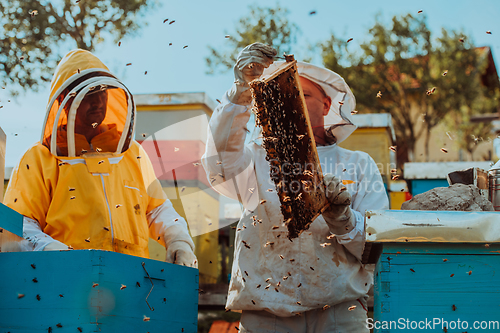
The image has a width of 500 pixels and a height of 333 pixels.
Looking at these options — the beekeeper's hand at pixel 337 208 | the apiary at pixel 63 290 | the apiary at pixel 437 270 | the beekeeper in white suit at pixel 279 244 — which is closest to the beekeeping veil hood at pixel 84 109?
the beekeeper in white suit at pixel 279 244

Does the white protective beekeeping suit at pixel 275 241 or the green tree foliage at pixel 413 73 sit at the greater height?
the green tree foliage at pixel 413 73

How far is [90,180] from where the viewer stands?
2.63 meters

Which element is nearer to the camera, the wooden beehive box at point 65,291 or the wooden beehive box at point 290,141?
the wooden beehive box at point 65,291

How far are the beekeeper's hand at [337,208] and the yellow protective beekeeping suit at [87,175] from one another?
108 centimetres

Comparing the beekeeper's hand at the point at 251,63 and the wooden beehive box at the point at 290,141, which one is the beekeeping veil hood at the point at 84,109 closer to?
the beekeeper's hand at the point at 251,63

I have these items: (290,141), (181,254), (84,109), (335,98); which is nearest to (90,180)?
(84,109)

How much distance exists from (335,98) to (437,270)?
54.9 inches

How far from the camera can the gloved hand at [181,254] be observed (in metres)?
2.65

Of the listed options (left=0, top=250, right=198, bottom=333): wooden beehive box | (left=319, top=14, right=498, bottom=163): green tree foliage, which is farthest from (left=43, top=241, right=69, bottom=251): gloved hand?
(left=319, top=14, right=498, bottom=163): green tree foliage

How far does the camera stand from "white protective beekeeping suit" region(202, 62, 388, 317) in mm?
2246

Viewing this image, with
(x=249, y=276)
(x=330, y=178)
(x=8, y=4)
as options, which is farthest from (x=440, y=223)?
(x=8, y=4)

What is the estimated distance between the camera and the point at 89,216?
2.54 meters

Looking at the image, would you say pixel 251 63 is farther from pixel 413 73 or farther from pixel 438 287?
pixel 413 73

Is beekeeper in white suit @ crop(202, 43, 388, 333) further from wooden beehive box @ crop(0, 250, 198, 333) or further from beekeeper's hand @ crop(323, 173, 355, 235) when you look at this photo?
wooden beehive box @ crop(0, 250, 198, 333)
